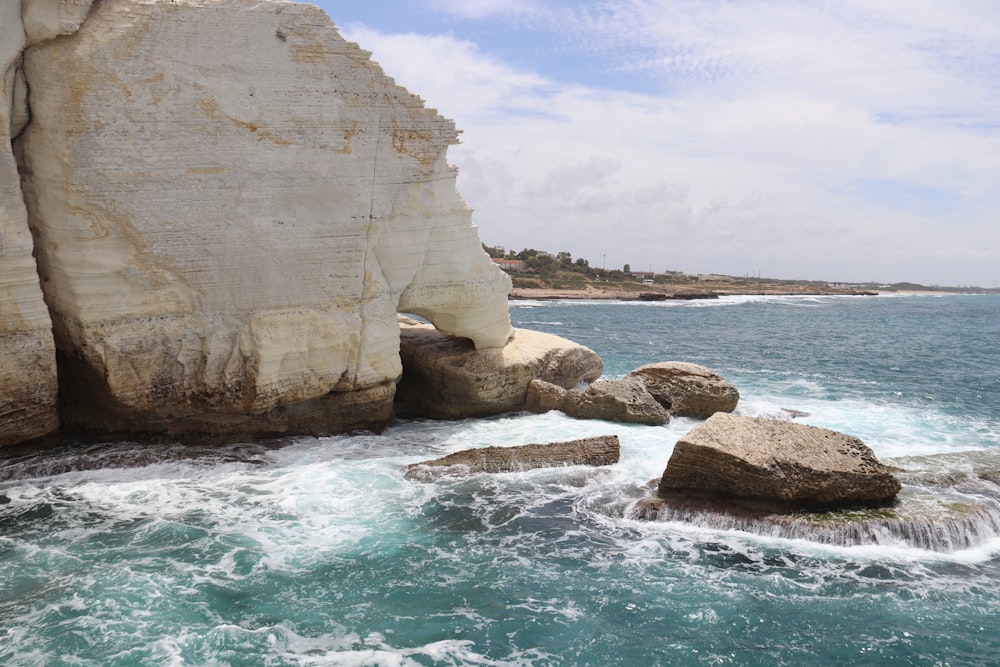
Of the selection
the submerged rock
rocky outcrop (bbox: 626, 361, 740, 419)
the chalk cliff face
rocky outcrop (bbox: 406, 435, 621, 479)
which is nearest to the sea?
the submerged rock

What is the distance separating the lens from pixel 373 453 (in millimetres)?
13945

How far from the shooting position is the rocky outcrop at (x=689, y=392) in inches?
676

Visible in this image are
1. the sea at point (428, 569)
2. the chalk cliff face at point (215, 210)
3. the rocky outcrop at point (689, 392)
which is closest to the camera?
the sea at point (428, 569)

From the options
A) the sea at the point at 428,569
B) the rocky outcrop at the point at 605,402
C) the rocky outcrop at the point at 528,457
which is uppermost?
the rocky outcrop at the point at 605,402

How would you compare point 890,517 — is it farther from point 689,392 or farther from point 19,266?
point 19,266

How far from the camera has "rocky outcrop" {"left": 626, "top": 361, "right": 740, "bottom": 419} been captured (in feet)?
56.3

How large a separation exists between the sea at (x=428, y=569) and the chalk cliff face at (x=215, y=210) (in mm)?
1315

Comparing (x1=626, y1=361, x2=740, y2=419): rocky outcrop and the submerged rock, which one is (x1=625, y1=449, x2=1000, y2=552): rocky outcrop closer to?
the submerged rock

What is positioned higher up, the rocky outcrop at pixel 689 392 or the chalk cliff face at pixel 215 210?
the chalk cliff face at pixel 215 210

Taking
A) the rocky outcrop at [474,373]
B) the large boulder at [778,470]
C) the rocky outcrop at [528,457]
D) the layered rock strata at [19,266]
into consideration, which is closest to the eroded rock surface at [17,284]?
the layered rock strata at [19,266]

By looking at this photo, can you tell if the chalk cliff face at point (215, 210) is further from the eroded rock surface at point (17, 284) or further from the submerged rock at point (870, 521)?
the submerged rock at point (870, 521)

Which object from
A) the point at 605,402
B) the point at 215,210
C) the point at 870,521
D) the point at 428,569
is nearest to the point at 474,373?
the point at 605,402

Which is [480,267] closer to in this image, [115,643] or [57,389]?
[57,389]

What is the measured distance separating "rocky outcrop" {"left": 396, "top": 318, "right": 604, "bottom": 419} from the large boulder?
6.07 meters
